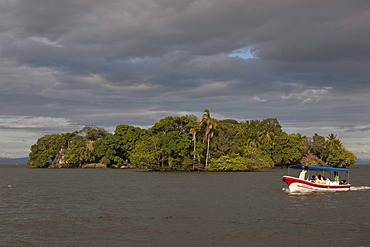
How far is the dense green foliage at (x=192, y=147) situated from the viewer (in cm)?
11633

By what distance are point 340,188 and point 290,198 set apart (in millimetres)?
13055

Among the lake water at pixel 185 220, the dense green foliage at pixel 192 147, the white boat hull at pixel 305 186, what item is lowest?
the lake water at pixel 185 220

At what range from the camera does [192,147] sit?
117 metres

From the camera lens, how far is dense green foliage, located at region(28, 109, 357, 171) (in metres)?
116

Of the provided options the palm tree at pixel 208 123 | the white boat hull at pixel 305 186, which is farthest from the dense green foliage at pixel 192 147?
the white boat hull at pixel 305 186

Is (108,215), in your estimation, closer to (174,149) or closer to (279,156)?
(174,149)

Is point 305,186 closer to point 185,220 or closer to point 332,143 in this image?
point 185,220

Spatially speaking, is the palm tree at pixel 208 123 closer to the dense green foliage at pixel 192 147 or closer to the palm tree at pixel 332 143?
the dense green foliage at pixel 192 147

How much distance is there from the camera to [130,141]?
158 metres

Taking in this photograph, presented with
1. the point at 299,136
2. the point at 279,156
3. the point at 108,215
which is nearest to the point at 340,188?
the point at 108,215

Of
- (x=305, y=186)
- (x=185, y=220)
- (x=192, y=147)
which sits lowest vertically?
(x=185, y=220)

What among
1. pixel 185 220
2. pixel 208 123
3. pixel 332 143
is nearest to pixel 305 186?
pixel 185 220

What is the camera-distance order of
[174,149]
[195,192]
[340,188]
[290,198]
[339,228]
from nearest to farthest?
[339,228]
[290,198]
[195,192]
[340,188]
[174,149]

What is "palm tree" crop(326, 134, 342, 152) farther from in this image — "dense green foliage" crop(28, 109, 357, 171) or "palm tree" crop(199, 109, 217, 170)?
"palm tree" crop(199, 109, 217, 170)
